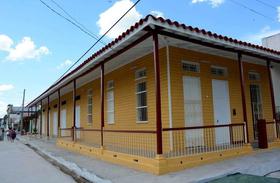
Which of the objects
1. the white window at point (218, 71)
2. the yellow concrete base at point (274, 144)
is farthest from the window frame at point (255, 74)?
the yellow concrete base at point (274, 144)

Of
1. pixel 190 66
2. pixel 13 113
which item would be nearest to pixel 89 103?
pixel 190 66

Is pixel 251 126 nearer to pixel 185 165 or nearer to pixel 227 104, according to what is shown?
pixel 227 104

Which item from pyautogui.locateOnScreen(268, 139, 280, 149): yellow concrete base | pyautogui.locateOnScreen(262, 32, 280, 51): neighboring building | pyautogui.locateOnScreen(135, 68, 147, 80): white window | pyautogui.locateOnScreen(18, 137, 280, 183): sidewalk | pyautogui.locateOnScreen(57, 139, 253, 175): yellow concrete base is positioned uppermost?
pyautogui.locateOnScreen(262, 32, 280, 51): neighboring building

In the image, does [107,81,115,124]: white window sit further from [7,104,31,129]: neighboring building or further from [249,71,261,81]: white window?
[7,104,31,129]: neighboring building

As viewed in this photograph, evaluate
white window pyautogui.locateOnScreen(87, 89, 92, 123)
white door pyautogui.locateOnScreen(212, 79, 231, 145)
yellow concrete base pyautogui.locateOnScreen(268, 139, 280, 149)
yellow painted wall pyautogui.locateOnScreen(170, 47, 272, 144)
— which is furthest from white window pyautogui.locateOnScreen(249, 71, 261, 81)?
white window pyautogui.locateOnScreen(87, 89, 92, 123)

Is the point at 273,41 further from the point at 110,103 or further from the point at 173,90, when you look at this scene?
the point at 110,103

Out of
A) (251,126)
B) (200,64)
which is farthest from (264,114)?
(200,64)

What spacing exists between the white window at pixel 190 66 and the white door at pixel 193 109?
0.29 metres

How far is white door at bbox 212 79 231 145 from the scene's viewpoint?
1017 centimetres

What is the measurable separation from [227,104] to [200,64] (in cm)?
193

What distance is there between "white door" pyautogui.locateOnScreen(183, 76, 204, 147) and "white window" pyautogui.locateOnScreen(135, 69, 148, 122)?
1522mm

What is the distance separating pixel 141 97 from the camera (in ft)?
34.5

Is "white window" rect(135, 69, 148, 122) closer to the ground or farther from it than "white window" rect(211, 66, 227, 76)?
closer to the ground

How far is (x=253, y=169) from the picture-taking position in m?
6.75
